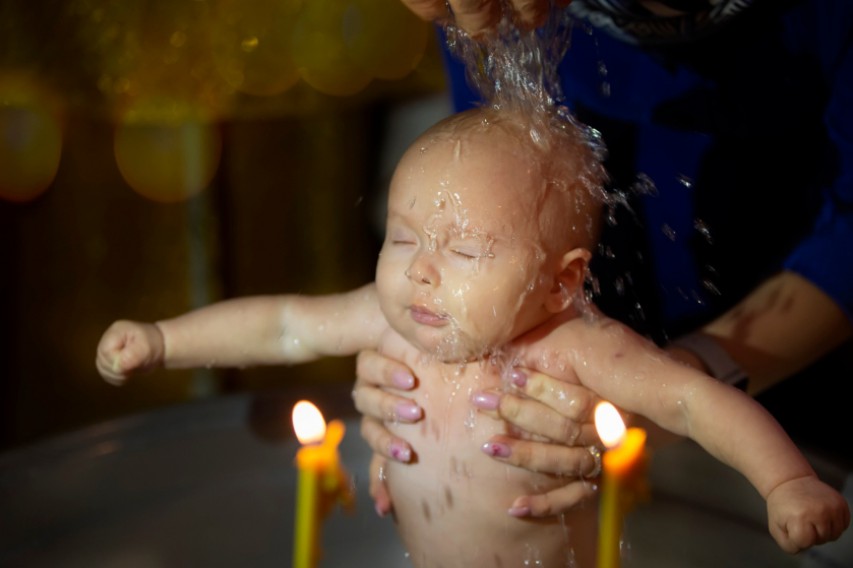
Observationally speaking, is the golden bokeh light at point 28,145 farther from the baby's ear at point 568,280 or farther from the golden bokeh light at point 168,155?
the baby's ear at point 568,280

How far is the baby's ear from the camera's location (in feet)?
2.82

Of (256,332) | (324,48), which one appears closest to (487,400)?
(256,332)

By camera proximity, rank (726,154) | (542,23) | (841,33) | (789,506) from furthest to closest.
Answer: (726,154), (841,33), (542,23), (789,506)

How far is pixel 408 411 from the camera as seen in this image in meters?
0.89

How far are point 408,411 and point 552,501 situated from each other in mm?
158

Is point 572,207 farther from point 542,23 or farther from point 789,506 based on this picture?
point 789,506

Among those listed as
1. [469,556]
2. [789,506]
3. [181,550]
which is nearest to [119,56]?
[181,550]

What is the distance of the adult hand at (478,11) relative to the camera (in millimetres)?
756

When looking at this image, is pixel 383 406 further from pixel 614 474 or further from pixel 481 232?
pixel 614 474

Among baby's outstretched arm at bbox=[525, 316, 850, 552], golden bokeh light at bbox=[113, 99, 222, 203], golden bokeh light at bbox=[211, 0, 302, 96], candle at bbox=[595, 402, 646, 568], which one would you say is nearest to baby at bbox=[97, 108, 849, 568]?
baby's outstretched arm at bbox=[525, 316, 850, 552]

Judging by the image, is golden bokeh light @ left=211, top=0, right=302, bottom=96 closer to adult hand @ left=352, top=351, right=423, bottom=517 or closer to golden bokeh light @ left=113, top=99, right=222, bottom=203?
golden bokeh light @ left=113, top=99, right=222, bottom=203

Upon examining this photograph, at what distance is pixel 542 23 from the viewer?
82 centimetres

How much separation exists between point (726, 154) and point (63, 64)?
101cm

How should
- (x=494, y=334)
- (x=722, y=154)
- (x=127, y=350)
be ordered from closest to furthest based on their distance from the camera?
(x=494, y=334), (x=127, y=350), (x=722, y=154)
